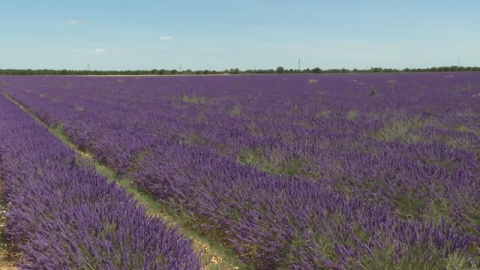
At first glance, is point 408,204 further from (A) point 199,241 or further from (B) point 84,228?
(B) point 84,228

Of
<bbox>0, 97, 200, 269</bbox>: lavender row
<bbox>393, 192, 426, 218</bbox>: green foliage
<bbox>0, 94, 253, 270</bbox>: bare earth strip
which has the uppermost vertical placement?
<bbox>0, 97, 200, 269</bbox>: lavender row

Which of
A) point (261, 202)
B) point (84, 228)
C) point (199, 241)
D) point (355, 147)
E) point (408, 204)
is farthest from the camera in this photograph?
point (355, 147)

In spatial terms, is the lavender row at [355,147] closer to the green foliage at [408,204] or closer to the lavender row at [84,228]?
the green foliage at [408,204]

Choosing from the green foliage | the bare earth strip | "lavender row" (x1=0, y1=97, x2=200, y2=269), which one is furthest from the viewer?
the green foliage

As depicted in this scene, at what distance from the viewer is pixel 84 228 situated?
2.57 meters

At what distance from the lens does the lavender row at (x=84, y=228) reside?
226 centimetres

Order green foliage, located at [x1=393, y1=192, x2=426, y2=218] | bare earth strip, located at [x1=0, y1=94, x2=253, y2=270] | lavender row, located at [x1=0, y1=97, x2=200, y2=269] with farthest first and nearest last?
green foliage, located at [x1=393, y1=192, x2=426, y2=218] < bare earth strip, located at [x1=0, y1=94, x2=253, y2=270] < lavender row, located at [x1=0, y1=97, x2=200, y2=269]

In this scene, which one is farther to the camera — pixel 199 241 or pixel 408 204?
pixel 199 241

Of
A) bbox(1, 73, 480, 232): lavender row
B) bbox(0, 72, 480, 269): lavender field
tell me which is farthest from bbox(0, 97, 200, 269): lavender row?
bbox(1, 73, 480, 232): lavender row

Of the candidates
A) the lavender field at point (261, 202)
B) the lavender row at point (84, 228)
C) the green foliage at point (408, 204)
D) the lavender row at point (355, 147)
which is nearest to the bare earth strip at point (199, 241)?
the lavender field at point (261, 202)

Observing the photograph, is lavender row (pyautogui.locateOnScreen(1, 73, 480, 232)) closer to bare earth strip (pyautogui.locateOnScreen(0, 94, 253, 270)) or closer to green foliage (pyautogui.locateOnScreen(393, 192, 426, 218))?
green foliage (pyautogui.locateOnScreen(393, 192, 426, 218))

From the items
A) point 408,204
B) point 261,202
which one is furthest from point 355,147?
point 261,202

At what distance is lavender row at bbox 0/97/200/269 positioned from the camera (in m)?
2.26

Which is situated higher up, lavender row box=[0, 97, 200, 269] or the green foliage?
lavender row box=[0, 97, 200, 269]
